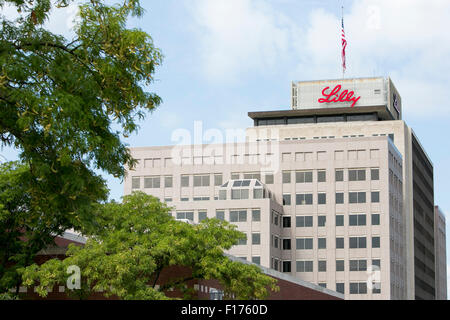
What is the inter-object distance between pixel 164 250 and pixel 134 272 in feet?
7.87

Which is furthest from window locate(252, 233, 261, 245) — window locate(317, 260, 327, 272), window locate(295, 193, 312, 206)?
window locate(295, 193, 312, 206)

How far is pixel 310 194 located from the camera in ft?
380

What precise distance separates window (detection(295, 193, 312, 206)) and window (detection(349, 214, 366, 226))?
670cm

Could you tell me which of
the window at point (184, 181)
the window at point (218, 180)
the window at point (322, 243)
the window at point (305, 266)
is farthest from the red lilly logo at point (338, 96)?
the window at point (305, 266)

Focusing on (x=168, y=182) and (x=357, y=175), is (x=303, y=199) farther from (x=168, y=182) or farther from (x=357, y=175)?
(x=168, y=182)

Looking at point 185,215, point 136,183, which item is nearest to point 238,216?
point 185,215

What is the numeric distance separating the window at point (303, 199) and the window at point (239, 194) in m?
9.88

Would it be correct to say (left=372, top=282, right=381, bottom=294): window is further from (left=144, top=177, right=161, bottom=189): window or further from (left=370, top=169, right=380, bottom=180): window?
(left=144, top=177, right=161, bottom=189): window

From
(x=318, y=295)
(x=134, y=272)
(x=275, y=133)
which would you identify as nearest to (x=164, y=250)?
(x=134, y=272)

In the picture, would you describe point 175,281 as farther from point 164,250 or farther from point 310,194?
point 310,194

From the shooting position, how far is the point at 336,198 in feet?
376

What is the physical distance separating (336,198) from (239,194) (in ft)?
49.4

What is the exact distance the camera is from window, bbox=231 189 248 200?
4331 inches

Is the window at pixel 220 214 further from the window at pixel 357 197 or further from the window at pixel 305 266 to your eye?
the window at pixel 357 197
